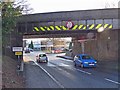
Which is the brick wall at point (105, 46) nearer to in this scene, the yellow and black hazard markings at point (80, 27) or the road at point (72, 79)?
the yellow and black hazard markings at point (80, 27)

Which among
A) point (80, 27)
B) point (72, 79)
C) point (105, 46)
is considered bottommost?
point (72, 79)

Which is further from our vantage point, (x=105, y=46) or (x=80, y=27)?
(x=105, y=46)

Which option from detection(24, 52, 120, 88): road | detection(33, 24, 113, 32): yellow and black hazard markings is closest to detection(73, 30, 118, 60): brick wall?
detection(33, 24, 113, 32): yellow and black hazard markings

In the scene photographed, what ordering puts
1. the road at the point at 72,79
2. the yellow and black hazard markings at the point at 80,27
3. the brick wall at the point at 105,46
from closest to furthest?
the road at the point at 72,79 → the yellow and black hazard markings at the point at 80,27 → the brick wall at the point at 105,46

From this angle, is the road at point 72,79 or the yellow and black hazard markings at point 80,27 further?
the yellow and black hazard markings at point 80,27

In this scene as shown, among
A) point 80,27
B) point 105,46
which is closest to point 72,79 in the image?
point 80,27

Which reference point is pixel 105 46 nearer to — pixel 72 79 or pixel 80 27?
pixel 80 27

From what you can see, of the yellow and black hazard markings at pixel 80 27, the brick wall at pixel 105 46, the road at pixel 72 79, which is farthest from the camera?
the brick wall at pixel 105 46

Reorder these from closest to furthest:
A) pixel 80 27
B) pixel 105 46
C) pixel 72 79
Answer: pixel 72 79 → pixel 80 27 → pixel 105 46

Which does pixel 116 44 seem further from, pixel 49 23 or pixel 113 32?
pixel 49 23

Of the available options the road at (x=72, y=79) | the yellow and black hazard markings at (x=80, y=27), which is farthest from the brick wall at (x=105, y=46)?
the road at (x=72, y=79)

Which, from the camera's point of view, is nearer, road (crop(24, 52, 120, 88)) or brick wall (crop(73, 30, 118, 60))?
road (crop(24, 52, 120, 88))

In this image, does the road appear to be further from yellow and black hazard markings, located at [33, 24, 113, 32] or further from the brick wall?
the brick wall

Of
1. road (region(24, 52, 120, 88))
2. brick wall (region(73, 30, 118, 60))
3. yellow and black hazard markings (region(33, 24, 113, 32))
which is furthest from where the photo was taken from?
brick wall (region(73, 30, 118, 60))
